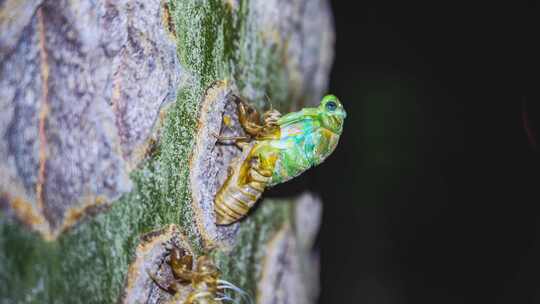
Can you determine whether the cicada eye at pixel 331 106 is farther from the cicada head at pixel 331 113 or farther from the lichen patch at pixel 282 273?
the lichen patch at pixel 282 273

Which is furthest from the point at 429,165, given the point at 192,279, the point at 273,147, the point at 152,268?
the point at 152,268

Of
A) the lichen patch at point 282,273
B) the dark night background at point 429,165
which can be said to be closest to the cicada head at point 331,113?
the lichen patch at point 282,273

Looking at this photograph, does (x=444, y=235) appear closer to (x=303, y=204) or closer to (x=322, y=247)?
(x=322, y=247)

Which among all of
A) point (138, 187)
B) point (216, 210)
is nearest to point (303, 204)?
point (216, 210)

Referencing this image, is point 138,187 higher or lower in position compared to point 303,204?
higher

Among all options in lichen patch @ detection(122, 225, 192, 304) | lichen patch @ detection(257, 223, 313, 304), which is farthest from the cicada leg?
lichen patch @ detection(257, 223, 313, 304)
